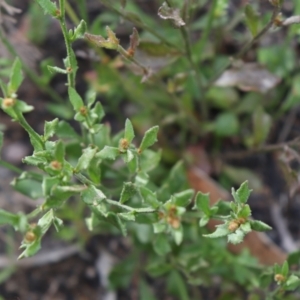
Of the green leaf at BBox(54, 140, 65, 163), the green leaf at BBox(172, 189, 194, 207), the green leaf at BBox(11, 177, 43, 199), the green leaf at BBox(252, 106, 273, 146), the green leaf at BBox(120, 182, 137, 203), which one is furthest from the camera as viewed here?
the green leaf at BBox(252, 106, 273, 146)

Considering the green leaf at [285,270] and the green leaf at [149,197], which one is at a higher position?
the green leaf at [149,197]

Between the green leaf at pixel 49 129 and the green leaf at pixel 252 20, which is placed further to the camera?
the green leaf at pixel 252 20

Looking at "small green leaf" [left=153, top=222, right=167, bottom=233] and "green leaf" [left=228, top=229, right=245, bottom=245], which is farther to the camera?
"small green leaf" [left=153, top=222, right=167, bottom=233]

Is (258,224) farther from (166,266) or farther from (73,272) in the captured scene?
(73,272)

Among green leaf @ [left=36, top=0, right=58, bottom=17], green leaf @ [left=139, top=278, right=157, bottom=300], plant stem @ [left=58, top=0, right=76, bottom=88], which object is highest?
green leaf @ [left=36, top=0, right=58, bottom=17]

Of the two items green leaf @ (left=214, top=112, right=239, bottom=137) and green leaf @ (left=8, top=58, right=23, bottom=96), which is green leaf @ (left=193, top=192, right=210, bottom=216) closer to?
green leaf @ (left=8, top=58, right=23, bottom=96)

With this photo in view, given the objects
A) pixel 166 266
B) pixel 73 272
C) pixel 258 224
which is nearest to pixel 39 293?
pixel 73 272

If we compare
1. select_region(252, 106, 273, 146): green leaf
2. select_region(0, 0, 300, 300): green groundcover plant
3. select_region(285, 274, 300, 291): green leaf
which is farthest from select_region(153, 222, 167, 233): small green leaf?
select_region(252, 106, 273, 146): green leaf

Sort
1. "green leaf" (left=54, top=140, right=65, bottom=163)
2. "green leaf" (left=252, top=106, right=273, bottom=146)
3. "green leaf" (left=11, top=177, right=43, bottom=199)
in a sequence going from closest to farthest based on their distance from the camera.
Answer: "green leaf" (left=54, top=140, right=65, bottom=163), "green leaf" (left=11, top=177, right=43, bottom=199), "green leaf" (left=252, top=106, right=273, bottom=146)

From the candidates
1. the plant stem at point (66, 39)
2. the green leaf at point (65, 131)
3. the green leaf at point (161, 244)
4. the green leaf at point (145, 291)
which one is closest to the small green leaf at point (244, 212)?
the green leaf at point (161, 244)

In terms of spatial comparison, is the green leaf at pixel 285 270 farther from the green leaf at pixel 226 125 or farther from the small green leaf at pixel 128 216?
the green leaf at pixel 226 125
